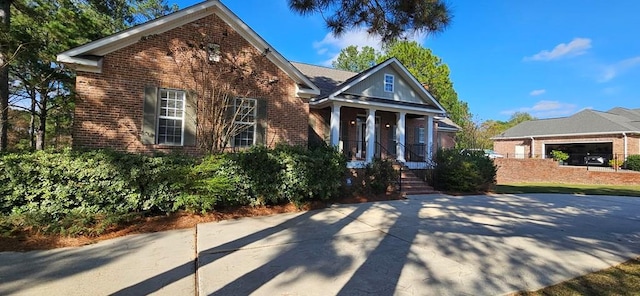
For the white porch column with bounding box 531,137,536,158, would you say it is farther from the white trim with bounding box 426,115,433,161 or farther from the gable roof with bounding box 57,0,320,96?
the gable roof with bounding box 57,0,320,96

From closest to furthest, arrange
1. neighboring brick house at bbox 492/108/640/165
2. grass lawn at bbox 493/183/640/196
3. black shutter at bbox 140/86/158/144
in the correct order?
black shutter at bbox 140/86/158/144, grass lawn at bbox 493/183/640/196, neighboring brick house at bbox 492/108/640/165

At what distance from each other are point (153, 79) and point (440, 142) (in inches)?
761

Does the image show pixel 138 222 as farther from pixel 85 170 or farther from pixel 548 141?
pixel 548 141

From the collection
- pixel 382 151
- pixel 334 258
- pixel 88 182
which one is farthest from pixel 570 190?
pixel 88 182

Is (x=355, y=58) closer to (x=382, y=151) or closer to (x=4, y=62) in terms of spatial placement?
(x=382, y=151)

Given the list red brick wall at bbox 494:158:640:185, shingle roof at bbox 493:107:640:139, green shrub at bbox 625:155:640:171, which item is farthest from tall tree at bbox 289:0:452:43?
shingle roof at bbox 493:107:640:139

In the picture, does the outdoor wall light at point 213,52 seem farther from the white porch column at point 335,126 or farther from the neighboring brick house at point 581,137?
the neighboring brick house at point 581,137

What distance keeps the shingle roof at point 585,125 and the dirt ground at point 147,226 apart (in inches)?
1139

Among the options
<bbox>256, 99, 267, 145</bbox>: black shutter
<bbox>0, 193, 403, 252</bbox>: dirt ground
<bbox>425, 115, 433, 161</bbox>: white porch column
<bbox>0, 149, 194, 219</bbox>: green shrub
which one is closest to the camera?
<bbox>0, 193, 403, 252</bbox>: dirt ground

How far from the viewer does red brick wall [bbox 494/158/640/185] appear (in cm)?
2035

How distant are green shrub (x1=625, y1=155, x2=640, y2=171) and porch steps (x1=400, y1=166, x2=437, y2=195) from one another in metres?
20.4

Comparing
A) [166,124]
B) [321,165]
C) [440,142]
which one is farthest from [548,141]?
[166,124]

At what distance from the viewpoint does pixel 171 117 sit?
1007 centimetres

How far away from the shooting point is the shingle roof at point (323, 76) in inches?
654
